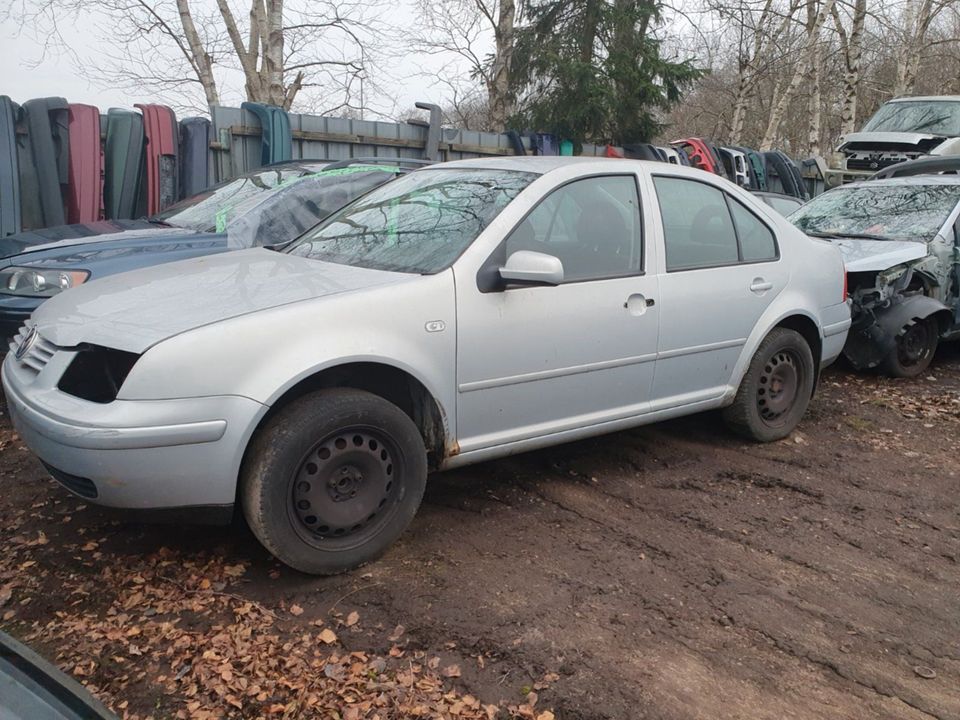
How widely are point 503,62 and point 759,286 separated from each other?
1006 centimetres

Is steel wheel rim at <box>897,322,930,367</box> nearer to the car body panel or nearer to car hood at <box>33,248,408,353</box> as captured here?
the car body panel

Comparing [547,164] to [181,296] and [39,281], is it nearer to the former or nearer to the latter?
[181,296]

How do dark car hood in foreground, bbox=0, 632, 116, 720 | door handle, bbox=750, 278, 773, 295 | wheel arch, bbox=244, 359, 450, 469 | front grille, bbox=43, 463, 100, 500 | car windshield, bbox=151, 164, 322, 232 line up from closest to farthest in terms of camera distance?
dark car hood in foreground, bbox=0, 632, 116, 720
front grille, bbox=43, 463, 100, 500
wheel arch, bbox=244, 359, 450, 469
door handle, bbox=750, 278, 773, 295
car windshield, bbox=151, 164, 322, 232

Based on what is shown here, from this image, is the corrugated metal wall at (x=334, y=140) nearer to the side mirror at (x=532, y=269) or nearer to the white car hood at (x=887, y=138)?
the white car hood at (x=887, y=138)

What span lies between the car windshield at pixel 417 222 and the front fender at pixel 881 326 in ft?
13.1

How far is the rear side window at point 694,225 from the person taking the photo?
443 centimetres

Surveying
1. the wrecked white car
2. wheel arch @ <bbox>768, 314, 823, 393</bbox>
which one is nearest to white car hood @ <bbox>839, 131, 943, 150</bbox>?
the wrecked white car

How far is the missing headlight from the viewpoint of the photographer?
10.3 feet

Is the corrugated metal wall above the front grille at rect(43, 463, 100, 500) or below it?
above

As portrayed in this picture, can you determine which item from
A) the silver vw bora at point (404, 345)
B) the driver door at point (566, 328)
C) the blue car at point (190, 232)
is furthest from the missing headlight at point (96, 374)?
the blue car at point (190, 232)

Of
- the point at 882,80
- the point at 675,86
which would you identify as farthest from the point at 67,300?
the point at 882,80

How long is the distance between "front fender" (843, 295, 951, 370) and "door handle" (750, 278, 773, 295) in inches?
93.7

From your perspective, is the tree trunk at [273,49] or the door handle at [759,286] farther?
the tree trunk at [273,49]

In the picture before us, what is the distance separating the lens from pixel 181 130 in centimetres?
915
